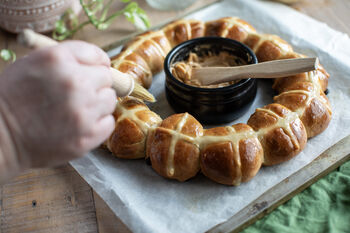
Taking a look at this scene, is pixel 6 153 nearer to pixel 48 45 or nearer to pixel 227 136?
pixel 48 45

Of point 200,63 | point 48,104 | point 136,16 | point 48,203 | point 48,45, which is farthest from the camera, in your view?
point 136,16

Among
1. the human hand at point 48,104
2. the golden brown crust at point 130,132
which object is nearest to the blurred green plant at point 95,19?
the golden brown crust at point 130,132

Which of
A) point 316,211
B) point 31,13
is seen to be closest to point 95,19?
point 31,13

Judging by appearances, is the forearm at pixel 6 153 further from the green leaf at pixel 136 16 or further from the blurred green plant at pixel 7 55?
the green leaf at pixel 136 16

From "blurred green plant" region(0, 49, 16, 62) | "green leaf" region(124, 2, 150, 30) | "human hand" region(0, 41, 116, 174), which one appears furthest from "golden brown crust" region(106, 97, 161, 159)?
"blurred green plant" region(0, 49, 16, 62)

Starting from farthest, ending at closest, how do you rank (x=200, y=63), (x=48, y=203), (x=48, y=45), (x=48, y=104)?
(x=200, y=63)
(x=48, y=203)
(x=48, y=45)
(x=48, y=104)

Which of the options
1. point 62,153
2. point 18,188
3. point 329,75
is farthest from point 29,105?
point 329,75
